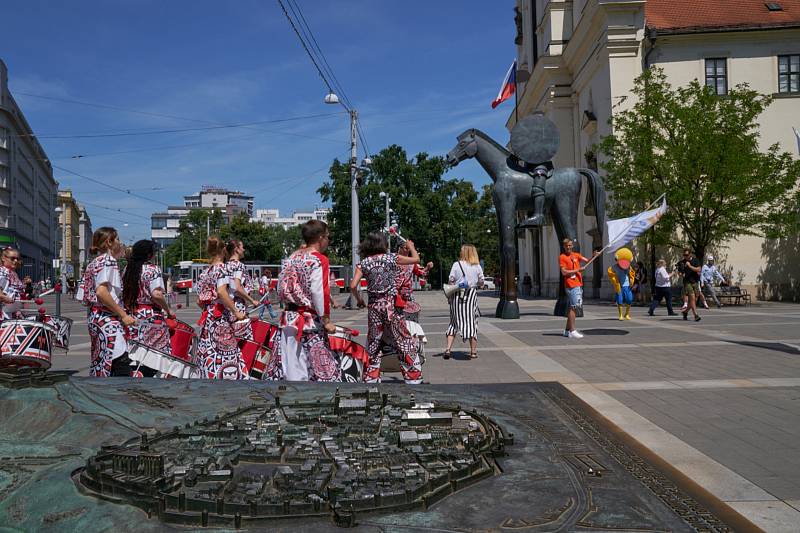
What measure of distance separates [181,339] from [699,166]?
21.8 meters

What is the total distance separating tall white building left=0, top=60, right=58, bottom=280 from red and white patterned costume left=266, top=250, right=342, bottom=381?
5851 cm

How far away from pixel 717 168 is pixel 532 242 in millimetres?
Answer: 22805

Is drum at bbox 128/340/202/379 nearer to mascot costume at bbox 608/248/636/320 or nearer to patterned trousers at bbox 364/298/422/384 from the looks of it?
patterned trousers at bbox 364/298/422/384

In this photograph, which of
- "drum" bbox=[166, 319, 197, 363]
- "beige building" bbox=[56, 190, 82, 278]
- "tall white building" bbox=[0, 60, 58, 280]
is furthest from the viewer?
"beige building" bbox=[56, 190, 82, 278]

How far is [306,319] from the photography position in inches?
232

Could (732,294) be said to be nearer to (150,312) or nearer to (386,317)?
(386,317)

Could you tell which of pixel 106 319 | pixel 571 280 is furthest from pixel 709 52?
pixel 106 319

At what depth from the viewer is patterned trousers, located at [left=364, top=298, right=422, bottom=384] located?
280 inches

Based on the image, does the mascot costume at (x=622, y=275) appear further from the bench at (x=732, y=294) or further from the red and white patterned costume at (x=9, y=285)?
the red and white patterned costume at (x=9, y=285)

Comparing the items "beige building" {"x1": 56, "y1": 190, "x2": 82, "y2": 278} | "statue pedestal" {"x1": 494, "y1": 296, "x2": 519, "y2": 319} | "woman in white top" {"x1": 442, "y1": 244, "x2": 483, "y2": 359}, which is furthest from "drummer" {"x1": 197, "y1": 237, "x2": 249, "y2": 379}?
"beige building" {"x1": 56, "y1": 190, "x2": 82, "y2": 278}

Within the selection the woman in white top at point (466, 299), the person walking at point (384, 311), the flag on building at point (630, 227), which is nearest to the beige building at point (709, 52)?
the flag on building at point (630, 227)

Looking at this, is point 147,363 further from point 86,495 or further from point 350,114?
point 350,114

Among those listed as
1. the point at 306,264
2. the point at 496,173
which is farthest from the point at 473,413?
the point at 496,173

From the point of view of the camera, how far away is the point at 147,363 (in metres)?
6.06
